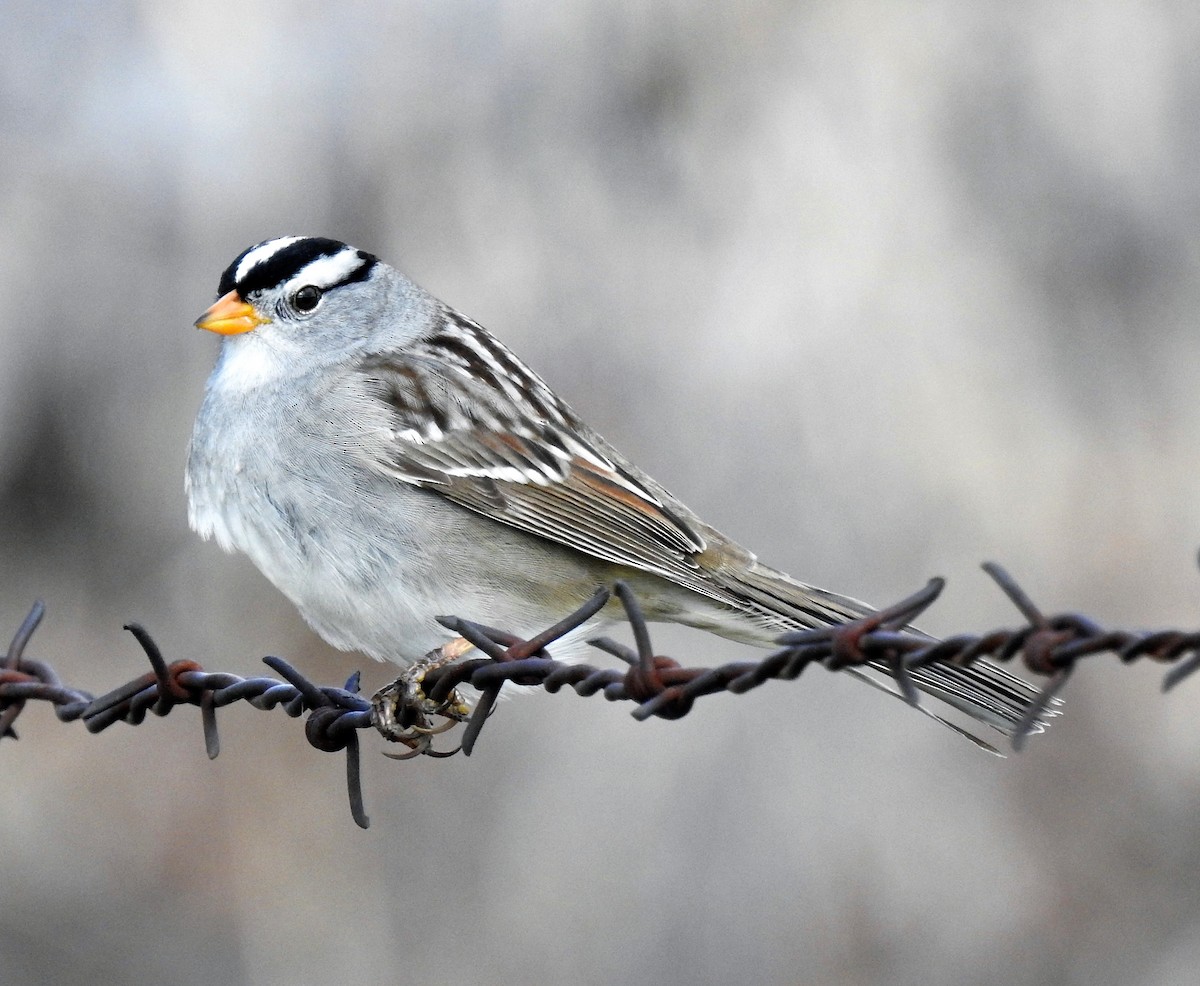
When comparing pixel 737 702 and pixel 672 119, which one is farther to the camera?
pixel 672 119

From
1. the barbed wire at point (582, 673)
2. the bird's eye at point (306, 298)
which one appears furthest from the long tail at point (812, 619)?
the bird's eye at point (306, 298)

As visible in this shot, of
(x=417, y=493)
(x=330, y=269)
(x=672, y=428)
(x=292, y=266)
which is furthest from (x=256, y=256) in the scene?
(x=672, y=428)

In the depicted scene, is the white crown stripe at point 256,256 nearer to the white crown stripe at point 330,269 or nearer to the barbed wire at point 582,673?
the white crown stripe at point 330,269

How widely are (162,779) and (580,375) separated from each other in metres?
2.48

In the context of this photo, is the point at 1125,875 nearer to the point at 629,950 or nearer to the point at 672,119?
the point at 629,950

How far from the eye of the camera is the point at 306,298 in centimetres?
446

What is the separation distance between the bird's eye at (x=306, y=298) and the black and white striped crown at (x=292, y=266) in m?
0.02

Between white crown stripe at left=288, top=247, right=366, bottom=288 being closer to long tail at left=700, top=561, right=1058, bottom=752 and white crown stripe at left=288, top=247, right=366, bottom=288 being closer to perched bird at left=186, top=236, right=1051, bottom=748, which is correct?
perched bird at left=186, top=236, right=1051, bottom=748

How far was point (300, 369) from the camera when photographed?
4.28 m

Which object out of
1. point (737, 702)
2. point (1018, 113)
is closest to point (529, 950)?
point (737, 702)

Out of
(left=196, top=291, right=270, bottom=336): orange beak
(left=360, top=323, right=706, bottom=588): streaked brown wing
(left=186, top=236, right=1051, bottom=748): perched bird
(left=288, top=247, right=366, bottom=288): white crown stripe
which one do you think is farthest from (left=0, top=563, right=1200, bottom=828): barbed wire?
(left=288, top=247, right=366, bottom=288): white crown stripe

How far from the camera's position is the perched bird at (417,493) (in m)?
3.86

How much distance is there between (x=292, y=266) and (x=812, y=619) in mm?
1782

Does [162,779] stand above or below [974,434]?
below
